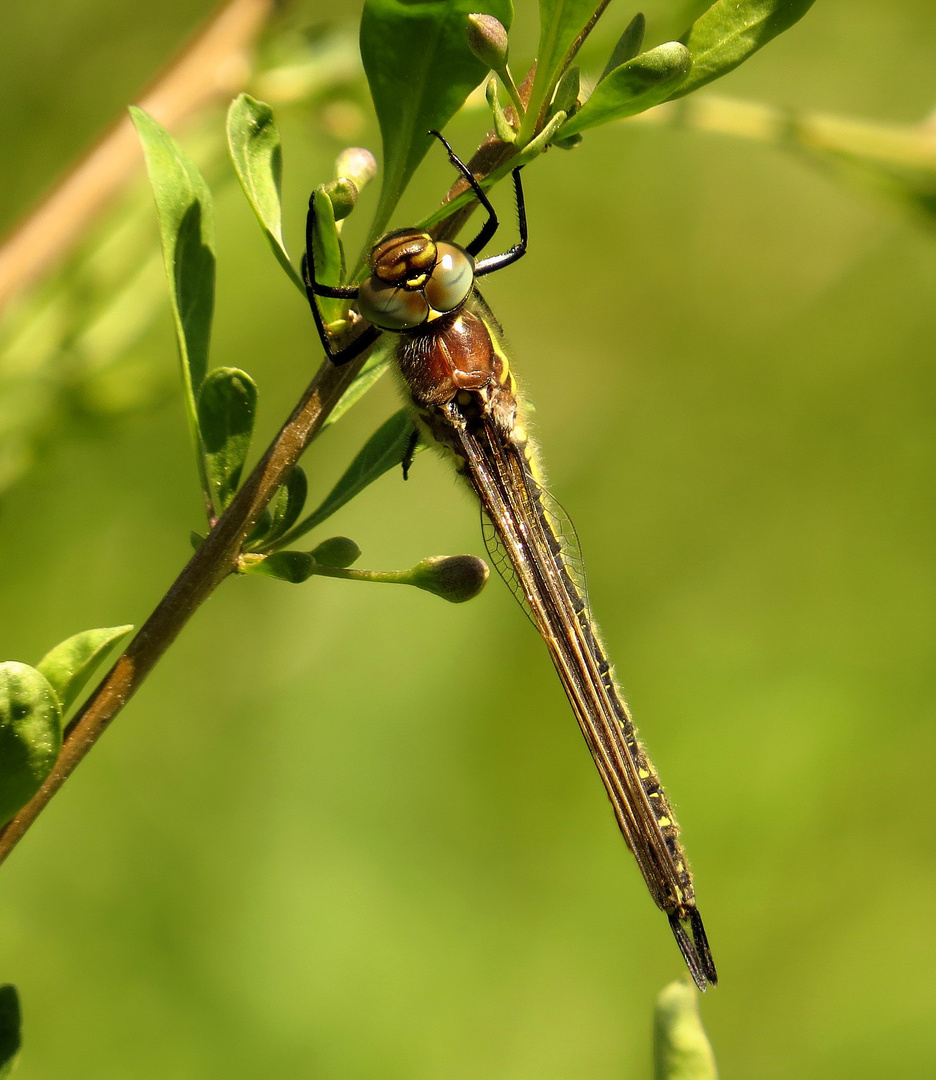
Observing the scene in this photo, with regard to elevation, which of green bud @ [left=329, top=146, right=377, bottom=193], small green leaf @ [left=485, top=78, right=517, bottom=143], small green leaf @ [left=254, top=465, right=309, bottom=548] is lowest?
small green leaf @ [left=254, top=465, right=309, bottom=548]

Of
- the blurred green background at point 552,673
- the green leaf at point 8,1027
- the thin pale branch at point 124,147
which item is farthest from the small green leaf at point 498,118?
the blurred green background at point 552,673

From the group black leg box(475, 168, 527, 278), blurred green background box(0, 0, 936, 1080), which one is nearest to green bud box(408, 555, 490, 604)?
black leg box(475, 168, 527, 278)

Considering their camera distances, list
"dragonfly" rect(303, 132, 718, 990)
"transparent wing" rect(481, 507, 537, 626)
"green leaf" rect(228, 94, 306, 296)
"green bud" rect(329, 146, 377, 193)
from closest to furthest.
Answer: "green leaf" rect(228, 94, 306, 296), "green bud" rect(329, 146, 377, 193), "dragonfly" rect(303, 132, 718, 990), "transparent wing" rect(481, 507, 537, 626)

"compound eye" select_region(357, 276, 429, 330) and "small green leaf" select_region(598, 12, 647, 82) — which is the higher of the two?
"small green leaf" select_region(598, 12, 647, 82)

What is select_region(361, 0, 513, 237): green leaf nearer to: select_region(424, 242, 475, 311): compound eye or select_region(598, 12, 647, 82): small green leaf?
select_region(598, 12, 647, 82): small green leaf

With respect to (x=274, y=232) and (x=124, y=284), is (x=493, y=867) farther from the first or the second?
(x=274, y=232)

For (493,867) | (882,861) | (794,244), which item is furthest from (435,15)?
(794,244)
